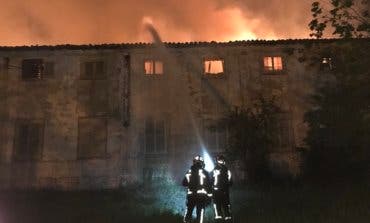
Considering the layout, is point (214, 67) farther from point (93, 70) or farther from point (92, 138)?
point (92, 138)

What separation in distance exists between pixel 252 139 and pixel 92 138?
8030mm

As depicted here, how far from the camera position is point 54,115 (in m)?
24.0

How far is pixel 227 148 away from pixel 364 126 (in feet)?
22.1

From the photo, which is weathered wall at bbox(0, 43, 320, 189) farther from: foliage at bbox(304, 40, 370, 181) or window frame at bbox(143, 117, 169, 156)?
foliage at bbox(304, 40, 370, 181)

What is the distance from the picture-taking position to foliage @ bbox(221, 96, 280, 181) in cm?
2222

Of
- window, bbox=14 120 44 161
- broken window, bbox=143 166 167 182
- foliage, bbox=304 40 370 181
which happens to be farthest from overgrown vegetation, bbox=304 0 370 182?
window, bbox=14 120 44 161

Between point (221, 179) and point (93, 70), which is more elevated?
point (93, 70)

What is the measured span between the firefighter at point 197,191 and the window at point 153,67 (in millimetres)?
12569

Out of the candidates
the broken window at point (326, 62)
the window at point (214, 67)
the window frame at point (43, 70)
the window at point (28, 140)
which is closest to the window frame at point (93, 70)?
the window frame at point (43, 70)

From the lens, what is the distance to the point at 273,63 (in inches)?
960

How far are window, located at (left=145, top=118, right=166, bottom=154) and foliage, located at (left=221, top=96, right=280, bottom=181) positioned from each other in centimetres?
335

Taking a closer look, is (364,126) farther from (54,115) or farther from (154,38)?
(54,115)

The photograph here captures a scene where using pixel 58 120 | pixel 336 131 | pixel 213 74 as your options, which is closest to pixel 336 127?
pixel 336 131

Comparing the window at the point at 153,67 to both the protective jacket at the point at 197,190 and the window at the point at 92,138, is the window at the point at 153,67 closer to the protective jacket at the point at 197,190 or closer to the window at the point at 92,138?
the window at the point at 92,138
